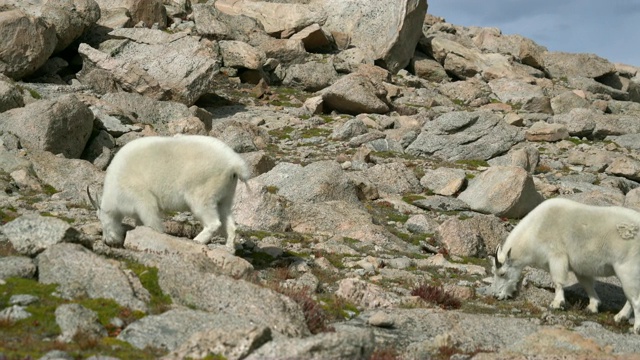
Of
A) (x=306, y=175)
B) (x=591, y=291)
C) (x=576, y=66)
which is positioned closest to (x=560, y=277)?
(x=591, y=291)

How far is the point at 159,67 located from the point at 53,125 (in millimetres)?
17252

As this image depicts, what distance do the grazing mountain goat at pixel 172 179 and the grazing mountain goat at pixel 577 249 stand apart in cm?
645

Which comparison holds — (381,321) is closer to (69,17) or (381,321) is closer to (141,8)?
(69,17)

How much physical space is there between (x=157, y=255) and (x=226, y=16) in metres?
53.5

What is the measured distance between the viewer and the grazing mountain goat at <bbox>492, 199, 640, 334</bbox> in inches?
637

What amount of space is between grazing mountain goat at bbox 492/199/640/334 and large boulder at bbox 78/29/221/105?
109 ft

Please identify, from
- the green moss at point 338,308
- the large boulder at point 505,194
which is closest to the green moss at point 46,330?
the green moss at point 338,308

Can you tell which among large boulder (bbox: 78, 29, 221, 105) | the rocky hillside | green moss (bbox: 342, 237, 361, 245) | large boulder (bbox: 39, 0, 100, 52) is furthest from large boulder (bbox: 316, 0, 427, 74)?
green moss (bbox: 342, 237, 361, 245)

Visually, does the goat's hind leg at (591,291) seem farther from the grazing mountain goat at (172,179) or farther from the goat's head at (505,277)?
the grazing mountain goat at (172,179)

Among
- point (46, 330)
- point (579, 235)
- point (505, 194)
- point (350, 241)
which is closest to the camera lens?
point (46, 330)

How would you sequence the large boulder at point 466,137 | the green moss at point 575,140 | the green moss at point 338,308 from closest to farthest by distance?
the green moss at point 338,308, the large boulder at point 466,137, the green moss at point 575,140

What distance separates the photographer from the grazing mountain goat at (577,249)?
53.1ft

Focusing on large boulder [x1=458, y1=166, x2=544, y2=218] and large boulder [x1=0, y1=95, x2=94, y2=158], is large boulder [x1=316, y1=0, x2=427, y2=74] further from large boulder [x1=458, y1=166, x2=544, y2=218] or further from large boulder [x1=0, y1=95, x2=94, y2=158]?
large boulder [x1=0, y1=95, x2=94, y2=158]

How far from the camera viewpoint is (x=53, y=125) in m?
32.6
